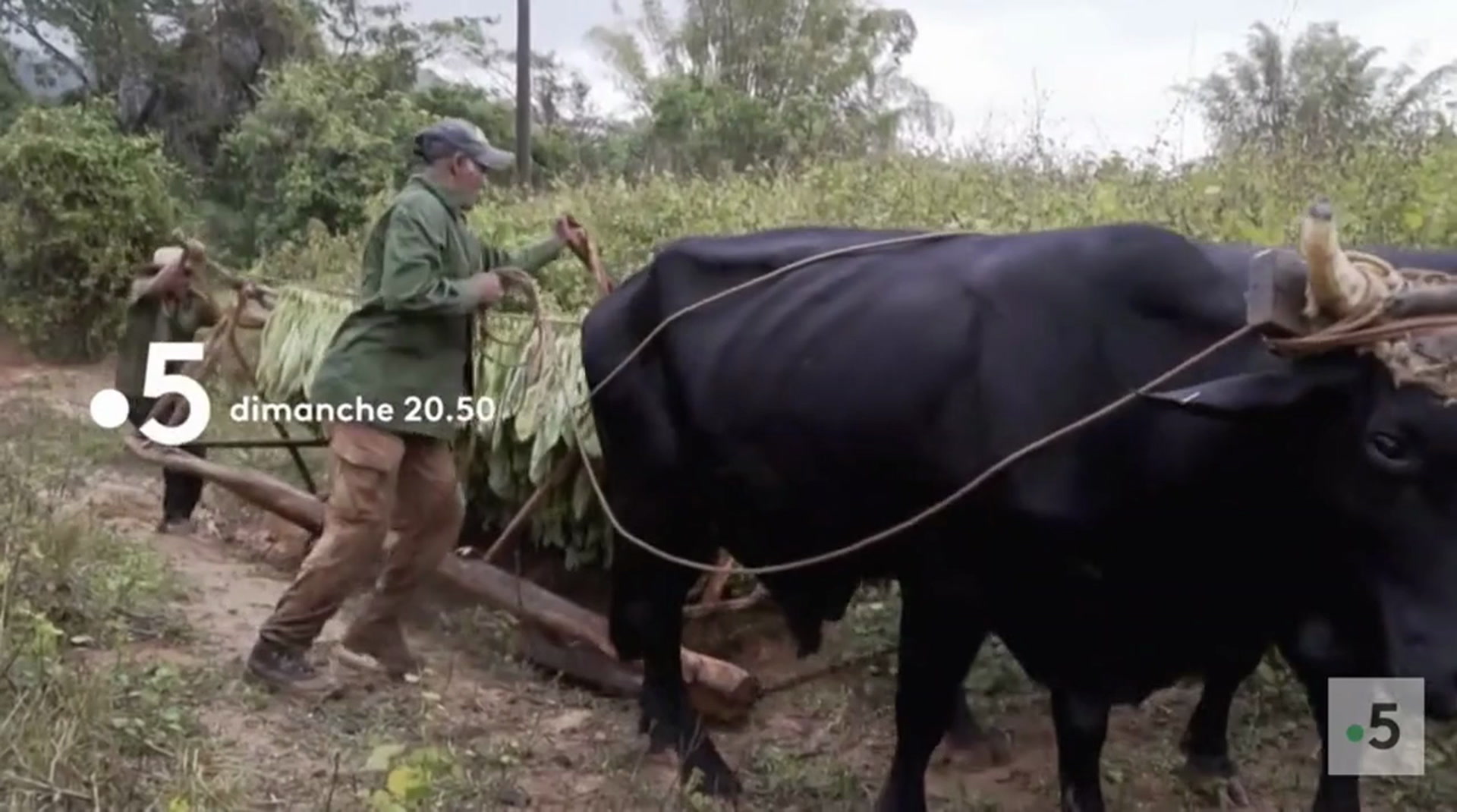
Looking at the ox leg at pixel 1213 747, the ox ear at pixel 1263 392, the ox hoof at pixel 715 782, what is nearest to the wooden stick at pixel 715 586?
the ox hoof at pixel 715 782

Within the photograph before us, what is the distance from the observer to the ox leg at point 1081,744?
3639 mm

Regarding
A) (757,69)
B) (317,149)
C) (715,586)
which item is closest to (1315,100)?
(715,586)

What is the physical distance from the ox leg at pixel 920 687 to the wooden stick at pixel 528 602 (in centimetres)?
93

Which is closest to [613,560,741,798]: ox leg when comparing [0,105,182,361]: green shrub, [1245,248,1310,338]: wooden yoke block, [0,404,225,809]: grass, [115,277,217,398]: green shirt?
[0,404,225,809]: grass

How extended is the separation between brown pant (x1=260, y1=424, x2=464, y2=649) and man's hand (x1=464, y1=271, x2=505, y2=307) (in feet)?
1.58

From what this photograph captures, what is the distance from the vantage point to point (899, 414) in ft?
12.4

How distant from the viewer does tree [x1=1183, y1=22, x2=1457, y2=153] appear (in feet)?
24.6

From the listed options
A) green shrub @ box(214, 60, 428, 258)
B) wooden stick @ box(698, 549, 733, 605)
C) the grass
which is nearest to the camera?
the grass

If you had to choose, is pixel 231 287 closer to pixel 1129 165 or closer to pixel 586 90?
pixel 1129 165

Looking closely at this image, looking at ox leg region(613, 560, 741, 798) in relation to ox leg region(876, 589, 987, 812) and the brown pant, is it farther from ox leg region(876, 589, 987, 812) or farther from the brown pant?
ox leg region(876, 589, 987, 812)

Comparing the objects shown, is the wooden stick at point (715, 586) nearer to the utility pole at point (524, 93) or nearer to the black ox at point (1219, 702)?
the black ox at point (1219, 702)

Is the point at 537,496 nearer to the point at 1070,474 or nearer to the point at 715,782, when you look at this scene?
the point at 715,782

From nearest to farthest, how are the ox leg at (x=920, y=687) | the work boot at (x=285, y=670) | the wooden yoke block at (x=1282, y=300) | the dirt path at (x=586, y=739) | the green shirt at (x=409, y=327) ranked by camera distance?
the wooden yoke block at (x=1282, y=300), the ox leg at (x=920, y=687), the dirt path at (x=586, y=739), the green shirt at (x=409, y=327), the work boot at (x=285, y=670)

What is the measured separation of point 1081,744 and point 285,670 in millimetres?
2352
